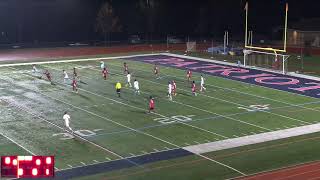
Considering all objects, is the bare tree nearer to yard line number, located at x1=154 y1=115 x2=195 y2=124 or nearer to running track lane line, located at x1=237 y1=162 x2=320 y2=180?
yard line number, located at x1=154 y1=115 x2=195 y2=124

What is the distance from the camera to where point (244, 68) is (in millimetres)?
47781

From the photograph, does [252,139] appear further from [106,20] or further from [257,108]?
[106,20]

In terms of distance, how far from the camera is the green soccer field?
21516mm

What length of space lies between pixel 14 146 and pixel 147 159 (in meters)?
6.11

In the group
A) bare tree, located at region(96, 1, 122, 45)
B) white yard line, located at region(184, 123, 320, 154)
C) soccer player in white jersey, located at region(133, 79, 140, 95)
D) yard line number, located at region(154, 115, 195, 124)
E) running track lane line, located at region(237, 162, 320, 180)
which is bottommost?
running track lane line, located at region(237, 162, 320, 180)

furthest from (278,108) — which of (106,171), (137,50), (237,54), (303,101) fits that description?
(137,50)

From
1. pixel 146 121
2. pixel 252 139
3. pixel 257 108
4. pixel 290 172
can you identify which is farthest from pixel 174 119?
pixel 290 172

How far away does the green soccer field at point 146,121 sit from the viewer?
21516 mm

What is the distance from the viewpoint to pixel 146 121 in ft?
92.0

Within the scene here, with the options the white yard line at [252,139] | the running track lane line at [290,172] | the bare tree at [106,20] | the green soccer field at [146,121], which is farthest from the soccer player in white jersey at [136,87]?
the bare tree at [106,20]

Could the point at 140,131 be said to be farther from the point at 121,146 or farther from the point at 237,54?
the point at 237,54

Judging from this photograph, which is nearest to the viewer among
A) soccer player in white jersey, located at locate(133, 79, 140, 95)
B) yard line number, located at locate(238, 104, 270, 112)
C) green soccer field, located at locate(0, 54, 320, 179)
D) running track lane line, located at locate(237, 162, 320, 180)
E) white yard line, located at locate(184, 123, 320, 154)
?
running track lane line, located at locate(237, 162, 320, 180)
